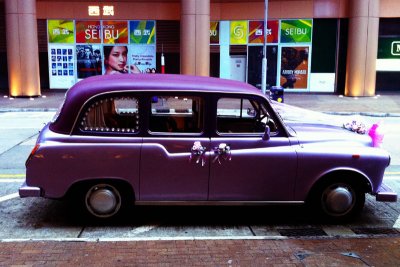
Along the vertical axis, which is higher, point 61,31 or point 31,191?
point 61,31

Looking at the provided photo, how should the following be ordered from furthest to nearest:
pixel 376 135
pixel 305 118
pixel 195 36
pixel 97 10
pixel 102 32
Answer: pixel 102 32
pixel 97 10
pixel 195 36
pixel 305 118
pixel 376 135

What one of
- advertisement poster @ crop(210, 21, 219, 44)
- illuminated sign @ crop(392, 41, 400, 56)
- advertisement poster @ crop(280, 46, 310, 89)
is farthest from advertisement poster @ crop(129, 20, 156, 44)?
illuminated sign @ crop(392, 41, 400, 56)

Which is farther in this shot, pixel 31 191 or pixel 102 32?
pixel 102 32

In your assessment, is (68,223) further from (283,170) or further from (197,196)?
(283,170)

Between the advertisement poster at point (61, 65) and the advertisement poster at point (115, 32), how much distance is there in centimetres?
173

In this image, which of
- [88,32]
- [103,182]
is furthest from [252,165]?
[88,32]

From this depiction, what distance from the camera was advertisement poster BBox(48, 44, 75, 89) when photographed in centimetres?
2389

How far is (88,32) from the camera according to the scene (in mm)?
23750

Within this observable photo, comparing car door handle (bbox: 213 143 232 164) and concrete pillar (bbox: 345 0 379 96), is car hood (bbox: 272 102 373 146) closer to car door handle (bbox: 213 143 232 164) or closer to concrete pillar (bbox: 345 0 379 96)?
car door handle (bbox: 213 143 232 164)

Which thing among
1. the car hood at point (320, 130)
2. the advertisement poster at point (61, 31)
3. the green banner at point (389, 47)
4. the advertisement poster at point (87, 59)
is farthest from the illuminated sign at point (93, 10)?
the car hood at point (320, 130)

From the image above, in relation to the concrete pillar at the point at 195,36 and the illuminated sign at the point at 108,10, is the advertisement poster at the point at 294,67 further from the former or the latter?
the illuminated sign at the point at 108,10

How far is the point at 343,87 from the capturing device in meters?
23.5

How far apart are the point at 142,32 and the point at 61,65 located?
4174 mm

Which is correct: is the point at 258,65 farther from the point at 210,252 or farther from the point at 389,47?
the point at 210,252
